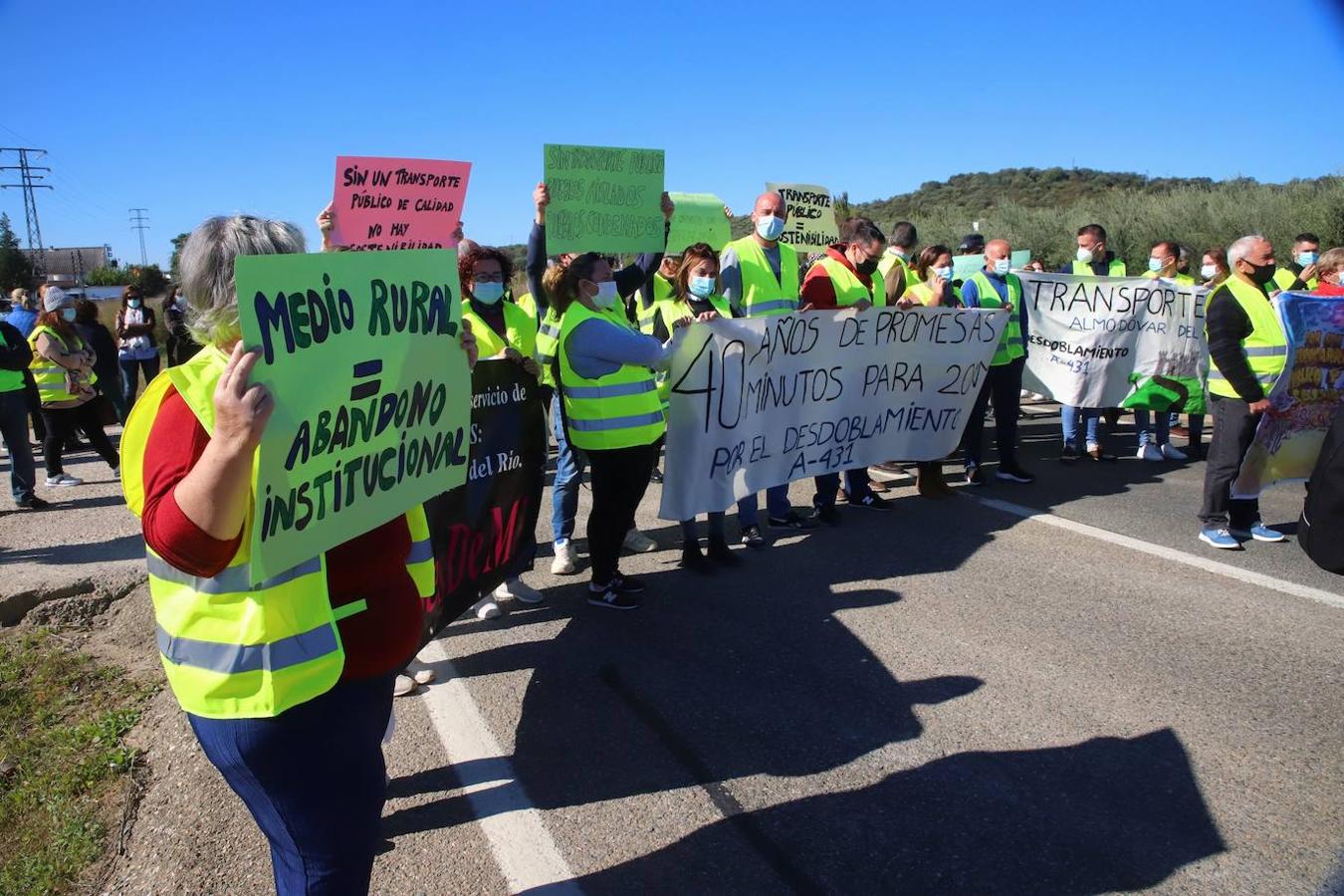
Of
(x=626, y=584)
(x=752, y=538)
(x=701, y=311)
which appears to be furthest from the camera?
(x=752, y=538)

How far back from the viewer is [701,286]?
613 centimetres

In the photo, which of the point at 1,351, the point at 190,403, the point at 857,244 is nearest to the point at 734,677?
the point at 190,403

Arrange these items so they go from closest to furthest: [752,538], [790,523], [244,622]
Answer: [244,622], [752,538], [790,523]

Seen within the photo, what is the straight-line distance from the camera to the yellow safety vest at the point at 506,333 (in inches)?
216

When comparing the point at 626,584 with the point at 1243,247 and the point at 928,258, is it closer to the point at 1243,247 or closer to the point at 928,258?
the point at 1243,247

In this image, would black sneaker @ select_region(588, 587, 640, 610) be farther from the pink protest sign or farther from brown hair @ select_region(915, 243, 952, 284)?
brown hair @ select_region(915, 243, 952, 284)

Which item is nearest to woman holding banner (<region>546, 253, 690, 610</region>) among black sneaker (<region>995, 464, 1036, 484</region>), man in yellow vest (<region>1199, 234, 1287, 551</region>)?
man in yellow vest (<region>1199, 234, 1287, 551</region>)

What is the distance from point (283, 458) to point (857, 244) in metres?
5.86

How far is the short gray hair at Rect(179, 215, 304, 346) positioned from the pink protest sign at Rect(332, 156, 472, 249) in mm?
2771

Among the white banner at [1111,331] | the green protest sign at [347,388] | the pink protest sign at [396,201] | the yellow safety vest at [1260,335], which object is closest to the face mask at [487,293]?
the pink protest sign at [396,201]

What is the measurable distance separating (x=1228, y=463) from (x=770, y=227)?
3.62 metres

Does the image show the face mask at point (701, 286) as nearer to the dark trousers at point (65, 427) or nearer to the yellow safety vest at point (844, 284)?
the yellow safety vest at point (844, 284)

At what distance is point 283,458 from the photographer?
6.17 feet

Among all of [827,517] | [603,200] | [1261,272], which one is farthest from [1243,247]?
[603,200]
